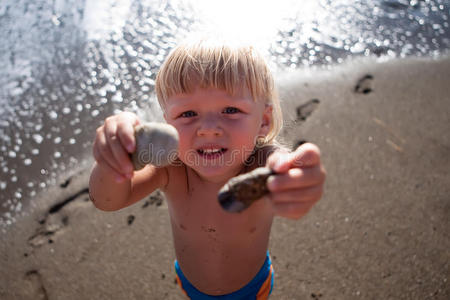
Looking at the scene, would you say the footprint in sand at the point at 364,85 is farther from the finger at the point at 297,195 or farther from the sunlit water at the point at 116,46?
the finger at the point at 297,195

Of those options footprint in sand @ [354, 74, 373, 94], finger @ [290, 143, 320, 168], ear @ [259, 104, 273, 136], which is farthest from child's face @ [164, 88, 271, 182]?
footprint in sand @ [354, 74, 373, 94]

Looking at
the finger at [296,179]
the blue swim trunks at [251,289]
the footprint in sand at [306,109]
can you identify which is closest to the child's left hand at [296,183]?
the finger at [296,179]

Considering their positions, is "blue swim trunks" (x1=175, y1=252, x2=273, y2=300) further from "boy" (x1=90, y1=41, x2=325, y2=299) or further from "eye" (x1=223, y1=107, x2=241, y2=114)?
"eye" (x1=223, y1=107, x2=241, y2=114)

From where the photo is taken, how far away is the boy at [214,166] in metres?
1.33

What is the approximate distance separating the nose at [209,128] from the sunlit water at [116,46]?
192 cm

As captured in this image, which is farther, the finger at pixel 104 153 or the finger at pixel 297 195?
the finger at pixel 104 153

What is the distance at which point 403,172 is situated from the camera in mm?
3094

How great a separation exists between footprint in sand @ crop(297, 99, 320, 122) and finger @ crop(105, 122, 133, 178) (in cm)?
238

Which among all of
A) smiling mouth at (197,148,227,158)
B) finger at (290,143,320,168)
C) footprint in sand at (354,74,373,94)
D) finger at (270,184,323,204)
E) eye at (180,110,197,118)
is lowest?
footprint in sand at (354,74,373,94)

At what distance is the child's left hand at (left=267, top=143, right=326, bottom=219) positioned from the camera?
1.23 m

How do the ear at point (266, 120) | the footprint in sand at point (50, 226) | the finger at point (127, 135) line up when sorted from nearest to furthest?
the finger at point (127, 135)
the ear at point (266, 120)
the footprint in sand at point (50, 226)

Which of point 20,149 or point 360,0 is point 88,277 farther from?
point 360,0

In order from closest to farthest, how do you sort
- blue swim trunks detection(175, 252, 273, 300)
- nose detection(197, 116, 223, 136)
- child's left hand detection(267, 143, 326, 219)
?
child's left hand detection(267, 143, 326, 219), nose detection(197, 116, 223, 136), blue swim trunks detection(175, 252, 273, 300)

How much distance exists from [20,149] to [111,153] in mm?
2356
